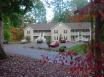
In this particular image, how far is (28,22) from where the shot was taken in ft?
297

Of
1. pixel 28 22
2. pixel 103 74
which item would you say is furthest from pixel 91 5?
pixel 28 22

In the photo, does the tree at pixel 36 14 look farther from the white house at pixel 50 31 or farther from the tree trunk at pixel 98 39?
the tree trunk at pixel 98 39


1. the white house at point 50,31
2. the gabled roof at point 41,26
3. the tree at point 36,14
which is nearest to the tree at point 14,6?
the tree at point 36,14

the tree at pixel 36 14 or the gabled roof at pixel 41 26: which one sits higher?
the tree at pixel 36 14

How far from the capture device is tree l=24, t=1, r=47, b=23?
24.8 metres

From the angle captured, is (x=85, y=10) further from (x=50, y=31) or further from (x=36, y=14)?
(x=50, y=31)

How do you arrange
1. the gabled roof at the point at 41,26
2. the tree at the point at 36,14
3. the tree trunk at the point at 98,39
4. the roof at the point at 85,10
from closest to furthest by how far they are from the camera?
the roof at the point at 85,10 → the tree trunk at the point at 98,39 → the tree at the point at 36,14 → the gabled roof at the point at 41,26

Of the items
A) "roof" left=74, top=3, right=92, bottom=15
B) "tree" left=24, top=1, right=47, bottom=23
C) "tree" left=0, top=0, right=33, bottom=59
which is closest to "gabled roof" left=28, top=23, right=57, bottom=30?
"tree" left=24, top=1, right=47, bottom=23

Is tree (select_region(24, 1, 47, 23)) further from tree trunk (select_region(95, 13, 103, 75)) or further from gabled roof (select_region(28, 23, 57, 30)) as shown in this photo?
tree trunk (select_region(95, 13, 103, 75))

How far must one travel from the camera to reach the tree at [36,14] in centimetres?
2475

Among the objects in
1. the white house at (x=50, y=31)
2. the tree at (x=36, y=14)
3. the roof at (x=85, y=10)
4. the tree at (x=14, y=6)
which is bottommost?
the white house at (x=50, y=31)

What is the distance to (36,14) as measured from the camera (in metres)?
83.1

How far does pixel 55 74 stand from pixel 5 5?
3.98 meters

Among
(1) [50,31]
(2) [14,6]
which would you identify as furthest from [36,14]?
(2) [14,6]
